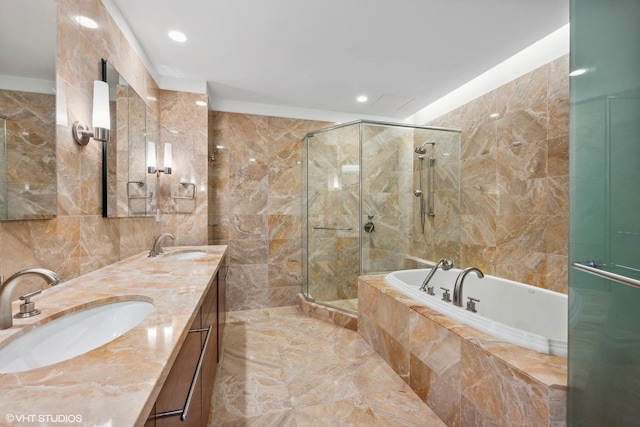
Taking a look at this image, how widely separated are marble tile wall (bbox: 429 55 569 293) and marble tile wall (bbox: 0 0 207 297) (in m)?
3.01

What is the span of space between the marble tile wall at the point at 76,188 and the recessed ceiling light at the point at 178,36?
31 centimetres

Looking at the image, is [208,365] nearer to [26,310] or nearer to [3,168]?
[26,310]

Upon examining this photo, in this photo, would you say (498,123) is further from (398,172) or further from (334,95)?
(334,95)

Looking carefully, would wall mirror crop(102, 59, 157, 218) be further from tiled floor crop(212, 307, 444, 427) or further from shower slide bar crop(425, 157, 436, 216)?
shower slide bar crop(425, 157, 436, 216)

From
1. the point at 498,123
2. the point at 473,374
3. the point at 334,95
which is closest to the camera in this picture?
the point at 473,374

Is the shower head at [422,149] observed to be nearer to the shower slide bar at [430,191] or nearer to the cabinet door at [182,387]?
the shower slide bar at [430,191]

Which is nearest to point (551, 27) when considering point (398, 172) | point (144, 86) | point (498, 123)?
point (498, 123)

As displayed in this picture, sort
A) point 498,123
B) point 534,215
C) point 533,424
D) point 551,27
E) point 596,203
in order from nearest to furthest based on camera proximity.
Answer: point 596,203 < point 533,424 < point 551,27 < point 534,215 < point 498,123

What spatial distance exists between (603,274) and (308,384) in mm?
1711

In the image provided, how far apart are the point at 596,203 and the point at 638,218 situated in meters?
0.12

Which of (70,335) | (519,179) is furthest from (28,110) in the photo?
(519,179)

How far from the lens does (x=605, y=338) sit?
35.3 inches

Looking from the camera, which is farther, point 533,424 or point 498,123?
point 498,123

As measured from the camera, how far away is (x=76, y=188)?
1364 mm
